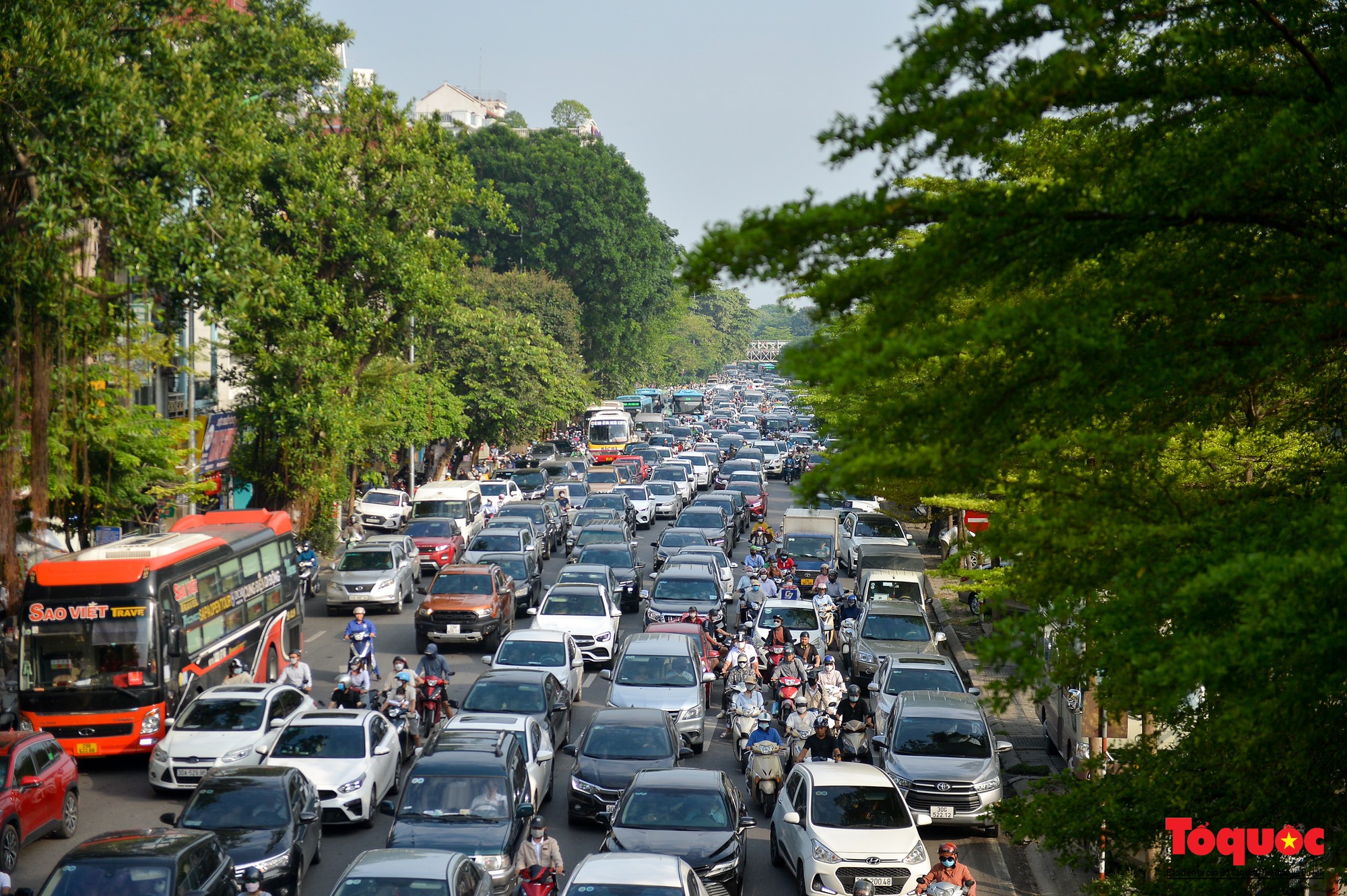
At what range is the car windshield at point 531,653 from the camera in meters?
22.6

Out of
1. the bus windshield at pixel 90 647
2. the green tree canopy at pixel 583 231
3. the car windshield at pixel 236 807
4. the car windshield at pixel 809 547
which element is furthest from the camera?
the green tree canopy at pixel 583 231

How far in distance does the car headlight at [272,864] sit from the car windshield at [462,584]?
554 inches

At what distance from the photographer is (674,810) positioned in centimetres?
1480

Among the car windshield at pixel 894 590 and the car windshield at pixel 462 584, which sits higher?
the car windshield at pixel 462 584

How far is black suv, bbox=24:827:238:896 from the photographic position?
1166cm

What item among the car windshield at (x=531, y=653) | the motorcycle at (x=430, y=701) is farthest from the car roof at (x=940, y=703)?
the motorcycle at (x=430, y=701)

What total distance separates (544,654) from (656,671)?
221cm

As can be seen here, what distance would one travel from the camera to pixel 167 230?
72.1 ft

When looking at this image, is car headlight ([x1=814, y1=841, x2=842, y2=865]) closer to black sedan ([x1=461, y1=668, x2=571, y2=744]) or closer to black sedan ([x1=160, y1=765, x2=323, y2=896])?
black sedan ([x1=160, y1=765, x2=323, y2=896])

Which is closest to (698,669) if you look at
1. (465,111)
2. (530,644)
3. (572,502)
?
(530,644)

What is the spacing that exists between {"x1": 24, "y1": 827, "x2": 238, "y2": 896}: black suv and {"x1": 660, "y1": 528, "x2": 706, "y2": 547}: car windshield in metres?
25.4

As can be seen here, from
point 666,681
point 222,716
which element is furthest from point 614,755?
point 222,716

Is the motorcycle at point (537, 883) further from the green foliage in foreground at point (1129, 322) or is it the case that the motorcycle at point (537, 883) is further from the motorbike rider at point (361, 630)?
the motorbike rider at point (361, 630)

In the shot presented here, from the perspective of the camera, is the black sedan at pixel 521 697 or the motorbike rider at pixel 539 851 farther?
the black sedan at pixel 521 697
